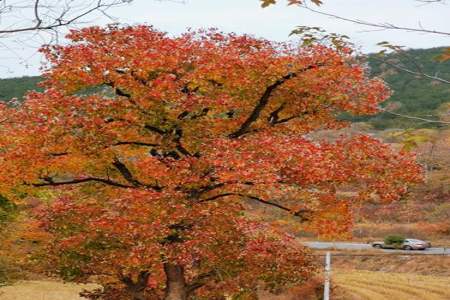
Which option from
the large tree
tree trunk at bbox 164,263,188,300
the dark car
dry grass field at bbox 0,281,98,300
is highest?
the large tree

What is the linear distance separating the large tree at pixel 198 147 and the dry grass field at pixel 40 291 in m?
21.8

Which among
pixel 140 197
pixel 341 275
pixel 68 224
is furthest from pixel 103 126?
pixel 341 275

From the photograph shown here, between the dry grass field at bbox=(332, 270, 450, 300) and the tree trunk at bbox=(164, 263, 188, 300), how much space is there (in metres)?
10.6

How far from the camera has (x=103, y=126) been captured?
14172 millimetres

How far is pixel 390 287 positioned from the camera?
2742cm

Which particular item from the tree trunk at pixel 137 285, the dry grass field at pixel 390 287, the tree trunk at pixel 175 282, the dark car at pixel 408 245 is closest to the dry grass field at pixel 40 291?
the dry grass field at pixel 390 287

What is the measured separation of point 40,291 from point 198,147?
28746 mm

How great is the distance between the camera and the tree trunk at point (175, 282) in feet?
52.5

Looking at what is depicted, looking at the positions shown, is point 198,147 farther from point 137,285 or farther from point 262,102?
point 137,285

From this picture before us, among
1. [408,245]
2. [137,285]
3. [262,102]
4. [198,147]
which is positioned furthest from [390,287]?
[198,147]

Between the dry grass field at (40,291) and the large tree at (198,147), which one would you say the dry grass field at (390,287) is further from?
the dry grass field at (40,291)

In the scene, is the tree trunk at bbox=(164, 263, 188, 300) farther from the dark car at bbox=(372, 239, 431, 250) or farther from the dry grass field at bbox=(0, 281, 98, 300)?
the dark car at bbox=(372, 239, 431, 250)

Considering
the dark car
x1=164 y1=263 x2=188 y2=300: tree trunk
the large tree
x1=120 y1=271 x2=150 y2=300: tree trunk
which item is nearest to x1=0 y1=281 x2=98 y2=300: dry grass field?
x1=120 y1=271 x2=150 y2=300: tree trunk

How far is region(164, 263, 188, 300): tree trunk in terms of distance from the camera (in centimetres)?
1600
